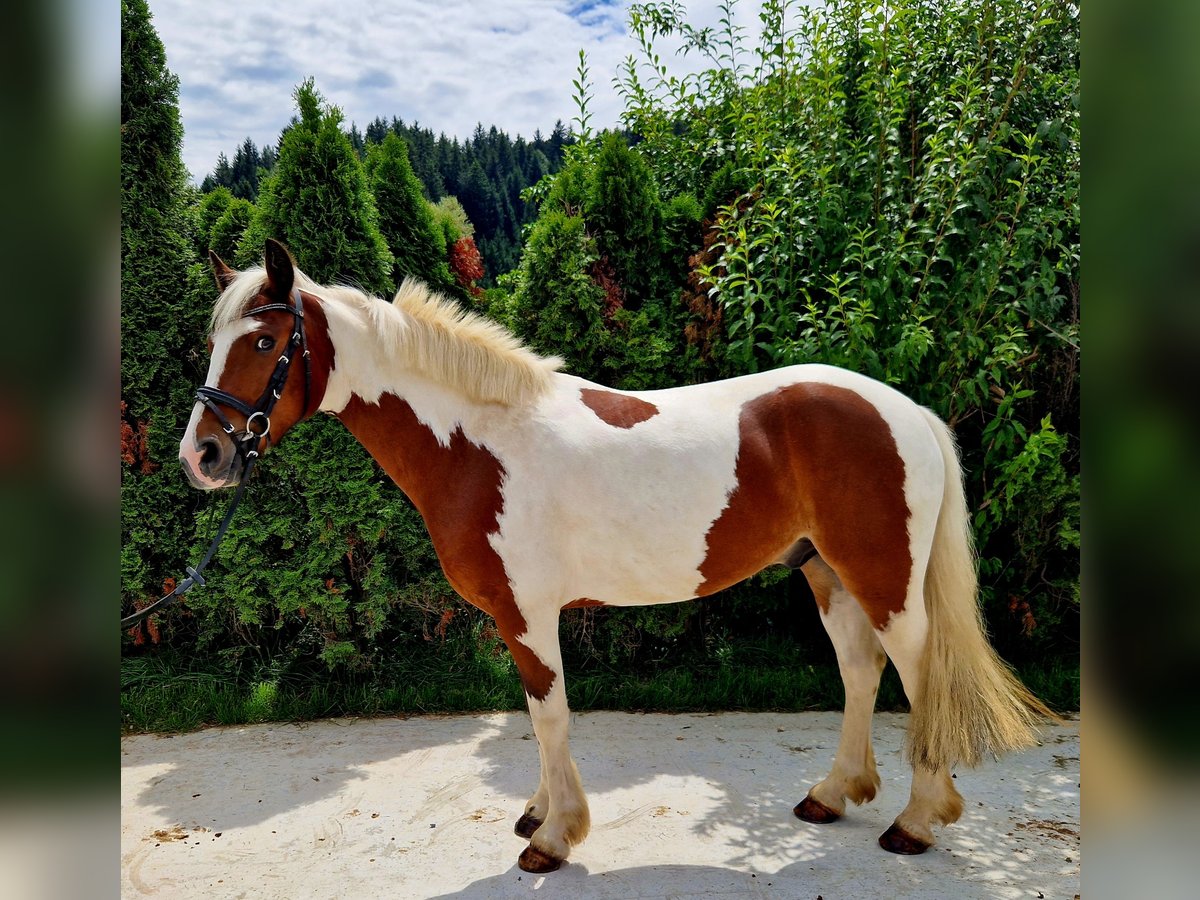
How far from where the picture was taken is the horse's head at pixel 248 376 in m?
2.48

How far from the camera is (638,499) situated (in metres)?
2.73

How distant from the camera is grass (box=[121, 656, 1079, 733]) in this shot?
4344mm

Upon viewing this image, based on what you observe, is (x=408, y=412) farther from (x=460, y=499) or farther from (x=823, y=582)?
(x=823, y=582)

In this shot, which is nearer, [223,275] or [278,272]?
[278,272]

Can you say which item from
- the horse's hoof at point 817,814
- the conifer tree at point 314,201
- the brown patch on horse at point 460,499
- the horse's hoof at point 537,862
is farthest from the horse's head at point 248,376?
the horse's hoof at point 817,814

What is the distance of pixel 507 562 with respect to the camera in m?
2.72

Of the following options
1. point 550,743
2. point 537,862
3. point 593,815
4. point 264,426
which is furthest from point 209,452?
point 593,815

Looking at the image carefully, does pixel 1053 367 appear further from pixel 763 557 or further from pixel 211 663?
pixel 211 663

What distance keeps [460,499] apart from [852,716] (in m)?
1.88

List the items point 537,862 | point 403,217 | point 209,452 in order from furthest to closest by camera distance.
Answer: point 403,217, point 537,862, point 209,452
